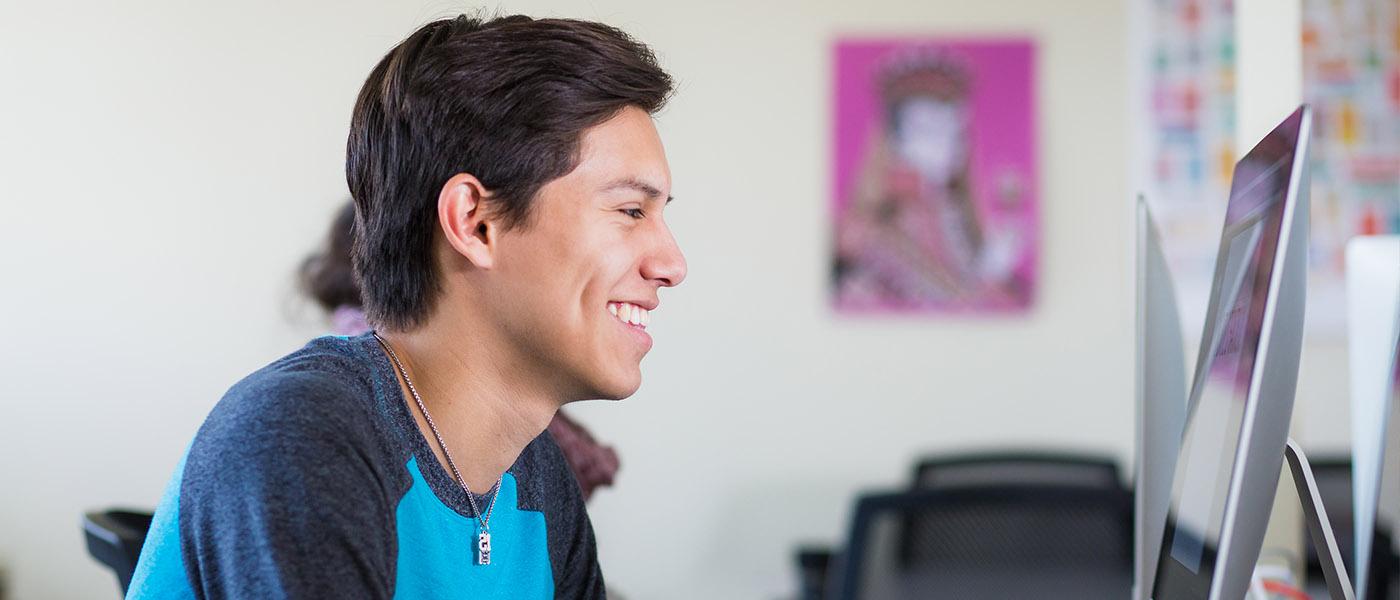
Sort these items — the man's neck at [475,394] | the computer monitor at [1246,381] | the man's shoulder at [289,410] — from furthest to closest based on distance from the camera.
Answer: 1. the man's neck at [475,394]
2. the man's shoulder at [289,410]
3. the computer monitor at [1246,381]

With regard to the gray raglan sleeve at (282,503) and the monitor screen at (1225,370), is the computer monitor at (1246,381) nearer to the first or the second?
the monitor screen at (1225,370)

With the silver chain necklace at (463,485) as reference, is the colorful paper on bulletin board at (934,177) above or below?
above

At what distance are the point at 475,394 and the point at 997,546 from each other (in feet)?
2.77

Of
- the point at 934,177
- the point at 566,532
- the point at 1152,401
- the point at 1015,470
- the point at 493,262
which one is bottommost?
the point at 1015,470

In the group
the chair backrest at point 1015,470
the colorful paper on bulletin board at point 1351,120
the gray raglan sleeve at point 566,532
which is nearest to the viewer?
the gray raglan sleeve at point 566,532

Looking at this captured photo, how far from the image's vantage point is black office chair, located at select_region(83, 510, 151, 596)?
1561mm

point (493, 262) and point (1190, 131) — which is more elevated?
point (1190, 131)

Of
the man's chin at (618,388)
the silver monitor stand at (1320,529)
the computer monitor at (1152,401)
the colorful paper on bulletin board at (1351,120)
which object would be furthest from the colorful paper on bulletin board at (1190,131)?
the man's chin at (618,388)

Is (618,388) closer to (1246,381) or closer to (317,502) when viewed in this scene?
(317,502)

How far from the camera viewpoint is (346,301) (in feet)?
7.08

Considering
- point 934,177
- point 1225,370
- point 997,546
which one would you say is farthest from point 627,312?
point 934,177

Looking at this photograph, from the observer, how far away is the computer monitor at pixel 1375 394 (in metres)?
1.05

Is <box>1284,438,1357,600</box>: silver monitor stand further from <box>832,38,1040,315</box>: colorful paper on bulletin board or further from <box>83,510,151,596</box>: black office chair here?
<box>832,38,1040,315</box>: colorful paper on bulletin board

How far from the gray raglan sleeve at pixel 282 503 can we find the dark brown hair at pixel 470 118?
0.24 m
